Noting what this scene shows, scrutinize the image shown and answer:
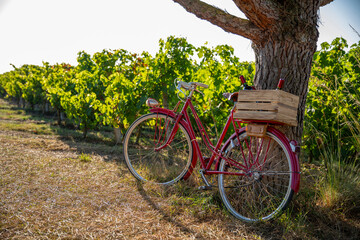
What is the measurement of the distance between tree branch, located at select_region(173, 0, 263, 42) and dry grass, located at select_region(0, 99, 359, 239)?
148 centimetres

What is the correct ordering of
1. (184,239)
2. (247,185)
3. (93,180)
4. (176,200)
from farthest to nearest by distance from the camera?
(93,180), (176,200), (247,185), (184,239)

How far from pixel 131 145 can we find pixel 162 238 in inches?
156

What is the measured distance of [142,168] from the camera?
3547mm

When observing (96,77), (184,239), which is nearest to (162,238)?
(184,239)

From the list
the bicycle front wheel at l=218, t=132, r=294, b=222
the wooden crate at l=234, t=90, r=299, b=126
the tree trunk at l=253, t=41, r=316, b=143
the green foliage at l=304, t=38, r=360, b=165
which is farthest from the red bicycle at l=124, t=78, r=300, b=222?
the green foliage at l=304, t=38, r=360, b=165

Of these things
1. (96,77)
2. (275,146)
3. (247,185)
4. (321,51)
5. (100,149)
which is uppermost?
(321,51)

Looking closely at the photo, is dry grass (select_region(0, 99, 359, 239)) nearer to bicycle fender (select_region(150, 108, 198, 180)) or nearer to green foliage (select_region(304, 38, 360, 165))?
bicycle fender (select_region(150, 108, 198, 180))

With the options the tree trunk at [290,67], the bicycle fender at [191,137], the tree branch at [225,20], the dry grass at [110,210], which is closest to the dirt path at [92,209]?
the dry grass at [110,210]

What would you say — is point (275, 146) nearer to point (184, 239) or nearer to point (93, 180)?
point (184, 239)

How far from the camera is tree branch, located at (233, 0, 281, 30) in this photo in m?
2.50

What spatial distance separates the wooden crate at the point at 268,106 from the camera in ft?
7.15

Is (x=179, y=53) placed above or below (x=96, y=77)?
above

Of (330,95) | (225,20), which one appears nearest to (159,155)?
(225,20)

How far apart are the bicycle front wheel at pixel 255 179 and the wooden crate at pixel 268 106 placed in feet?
0.71
